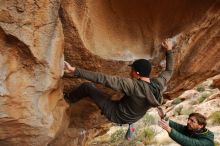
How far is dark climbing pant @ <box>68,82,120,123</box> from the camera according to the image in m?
5.59

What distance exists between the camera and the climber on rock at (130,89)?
16.4ft

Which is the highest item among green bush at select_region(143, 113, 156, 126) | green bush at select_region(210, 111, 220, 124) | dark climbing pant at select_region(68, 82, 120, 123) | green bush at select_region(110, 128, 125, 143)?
dark climbing pant at select_region(68, 82, 120, 123)

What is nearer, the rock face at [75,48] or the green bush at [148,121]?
the rock face at [75,48]

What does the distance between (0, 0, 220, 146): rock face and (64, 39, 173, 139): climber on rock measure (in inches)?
10.6

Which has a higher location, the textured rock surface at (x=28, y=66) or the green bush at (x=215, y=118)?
the textured rock surface at (x=28, y=66)

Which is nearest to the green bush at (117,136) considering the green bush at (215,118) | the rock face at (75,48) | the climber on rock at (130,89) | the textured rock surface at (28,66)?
the green bush at (215,118)

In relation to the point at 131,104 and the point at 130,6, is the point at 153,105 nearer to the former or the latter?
the point at 131,104

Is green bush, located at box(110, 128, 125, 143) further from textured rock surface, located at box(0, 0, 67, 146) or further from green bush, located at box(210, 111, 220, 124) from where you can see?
textured rock surface, located at box(0, 0, 67, 146)

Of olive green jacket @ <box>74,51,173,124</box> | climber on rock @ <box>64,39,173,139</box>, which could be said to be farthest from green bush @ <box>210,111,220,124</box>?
olive green jacket @ <box>74,51,173,124</box>

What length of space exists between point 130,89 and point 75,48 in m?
0.88

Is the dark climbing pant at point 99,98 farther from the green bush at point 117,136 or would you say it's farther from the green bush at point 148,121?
the green bush at point 148,121

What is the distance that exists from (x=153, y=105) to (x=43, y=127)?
1.37 metres

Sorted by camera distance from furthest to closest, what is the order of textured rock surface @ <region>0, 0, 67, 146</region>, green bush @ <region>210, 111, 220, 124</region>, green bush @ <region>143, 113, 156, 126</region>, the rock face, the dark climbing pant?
1. green bush @ <region>143, 113, 156, 126</region>
2. green bush @ <region>210, 111, 220, 124</region>
3. the dark climbing pant
4. the rock face
5. textured rock surface @ <region>0, 0, 67, 146</region>

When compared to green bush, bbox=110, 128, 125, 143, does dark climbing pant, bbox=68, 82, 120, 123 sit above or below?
above
